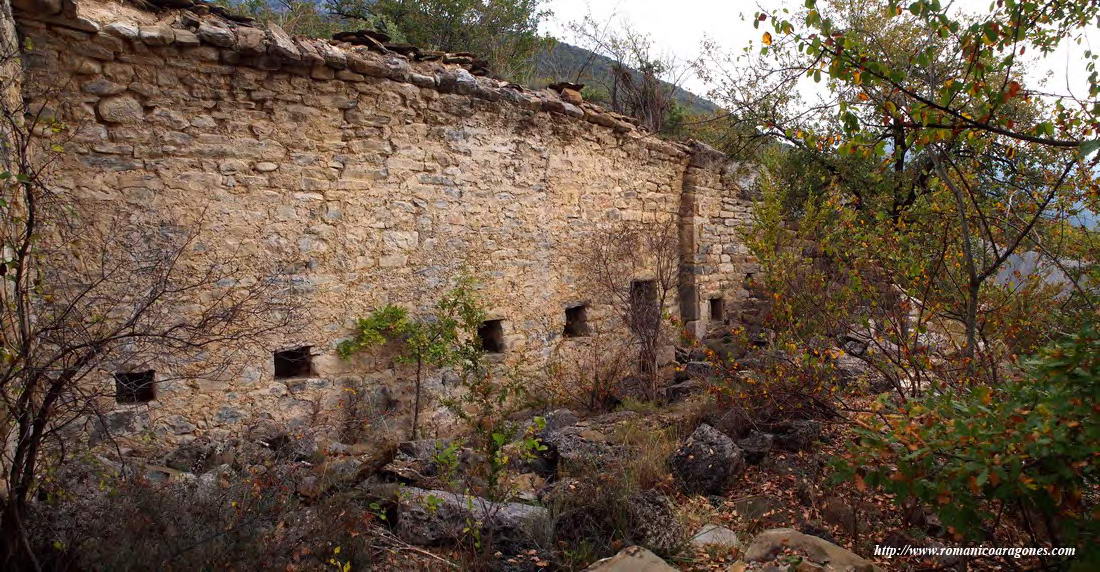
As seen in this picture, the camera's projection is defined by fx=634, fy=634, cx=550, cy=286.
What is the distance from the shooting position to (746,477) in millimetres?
4273

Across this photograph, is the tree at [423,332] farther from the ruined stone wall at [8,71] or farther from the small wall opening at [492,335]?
the ruined stone wall at [8,71]

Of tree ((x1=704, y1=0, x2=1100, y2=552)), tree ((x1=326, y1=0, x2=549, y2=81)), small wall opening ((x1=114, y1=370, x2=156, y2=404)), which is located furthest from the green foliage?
tree ((x1=326, y1=0, x2=549, y2=81))

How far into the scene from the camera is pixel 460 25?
10.4 meters

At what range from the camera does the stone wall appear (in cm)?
393

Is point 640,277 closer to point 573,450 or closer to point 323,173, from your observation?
point 573,450

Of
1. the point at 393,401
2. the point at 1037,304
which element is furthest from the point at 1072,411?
the point at 393,401

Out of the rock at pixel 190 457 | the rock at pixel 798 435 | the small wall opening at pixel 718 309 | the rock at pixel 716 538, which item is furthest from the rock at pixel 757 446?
the small wall opening at pixel 718 309

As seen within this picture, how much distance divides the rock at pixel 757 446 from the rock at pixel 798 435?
0.38ft

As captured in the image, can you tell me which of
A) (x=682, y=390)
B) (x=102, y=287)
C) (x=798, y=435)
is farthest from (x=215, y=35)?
(x=682, y=390)

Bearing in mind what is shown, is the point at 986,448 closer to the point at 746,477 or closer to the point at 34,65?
the point at 746,477

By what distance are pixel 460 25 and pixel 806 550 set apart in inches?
380

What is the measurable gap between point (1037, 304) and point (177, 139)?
20.0 ft

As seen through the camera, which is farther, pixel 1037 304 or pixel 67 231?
pixel 1037 304

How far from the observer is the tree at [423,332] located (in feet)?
15.9
